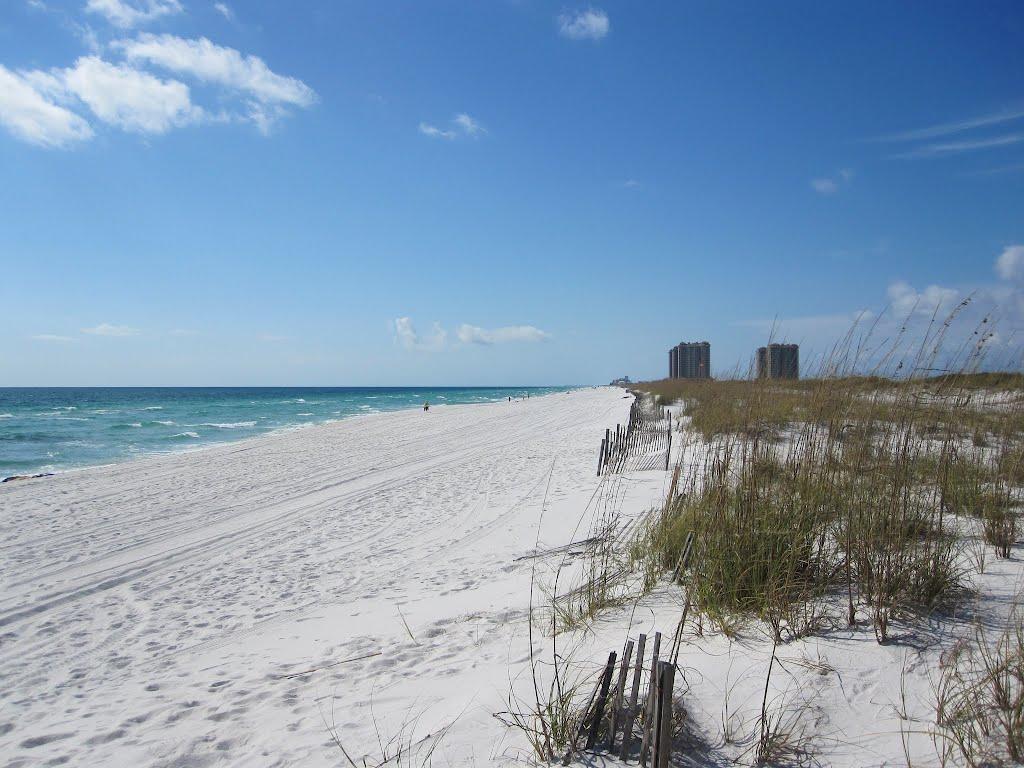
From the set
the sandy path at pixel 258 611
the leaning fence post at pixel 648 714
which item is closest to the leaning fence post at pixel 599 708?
the leaning fence post at pixel 648 714

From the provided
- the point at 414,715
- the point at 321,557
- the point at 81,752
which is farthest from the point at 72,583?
the point at 414,715

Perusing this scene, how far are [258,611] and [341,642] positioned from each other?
1390 mm

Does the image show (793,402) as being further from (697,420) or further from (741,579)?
(697,420)

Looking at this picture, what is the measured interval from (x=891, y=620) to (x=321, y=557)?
5.67 m

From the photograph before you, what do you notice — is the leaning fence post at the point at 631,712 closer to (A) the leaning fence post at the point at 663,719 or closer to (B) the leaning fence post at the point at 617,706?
(B) the leaning fence post at the point at 617,706

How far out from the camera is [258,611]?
198 inches

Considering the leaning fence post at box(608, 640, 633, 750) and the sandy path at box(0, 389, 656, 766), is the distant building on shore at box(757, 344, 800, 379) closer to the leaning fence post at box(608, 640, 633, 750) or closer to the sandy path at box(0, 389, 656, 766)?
the sandy path at box(0, 389, 656, 766)

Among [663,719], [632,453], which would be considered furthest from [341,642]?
[632,453]

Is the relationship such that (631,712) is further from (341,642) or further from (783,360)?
(783,360)

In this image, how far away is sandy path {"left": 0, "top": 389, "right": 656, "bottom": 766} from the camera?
302cm

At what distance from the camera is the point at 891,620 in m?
2.98

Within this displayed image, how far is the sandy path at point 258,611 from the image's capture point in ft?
9.91

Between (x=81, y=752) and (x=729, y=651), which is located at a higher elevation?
(x=729, y=651)

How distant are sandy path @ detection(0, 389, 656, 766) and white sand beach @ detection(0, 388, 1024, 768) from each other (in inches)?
0.9
